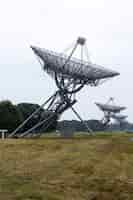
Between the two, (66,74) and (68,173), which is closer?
(68,173)

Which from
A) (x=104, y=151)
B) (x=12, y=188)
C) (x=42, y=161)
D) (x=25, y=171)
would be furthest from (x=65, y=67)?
(x=12, y=188)

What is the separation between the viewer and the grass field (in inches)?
484

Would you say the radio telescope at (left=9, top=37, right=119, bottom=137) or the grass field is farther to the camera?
the radio telescope at (left=9, top=37, right=119, bottom=137)

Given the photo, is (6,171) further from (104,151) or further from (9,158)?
(104,151)

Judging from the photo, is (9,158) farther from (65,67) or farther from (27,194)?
(65,67)

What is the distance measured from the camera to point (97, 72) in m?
47.8

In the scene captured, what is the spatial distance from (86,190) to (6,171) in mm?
5504

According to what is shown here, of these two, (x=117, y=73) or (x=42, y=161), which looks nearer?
(x=42, y=161)

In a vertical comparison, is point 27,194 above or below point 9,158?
above

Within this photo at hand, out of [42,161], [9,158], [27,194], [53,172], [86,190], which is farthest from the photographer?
[9,158]

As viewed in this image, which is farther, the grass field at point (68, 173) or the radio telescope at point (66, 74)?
the radio telescope at point (66, 74)

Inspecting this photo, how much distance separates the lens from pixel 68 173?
53.7 ft

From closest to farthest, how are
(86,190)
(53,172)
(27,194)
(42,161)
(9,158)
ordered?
(27,194) → (86,190) → (53,172) → (42,161) → (9,158)

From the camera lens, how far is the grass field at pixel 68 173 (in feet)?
40.4
